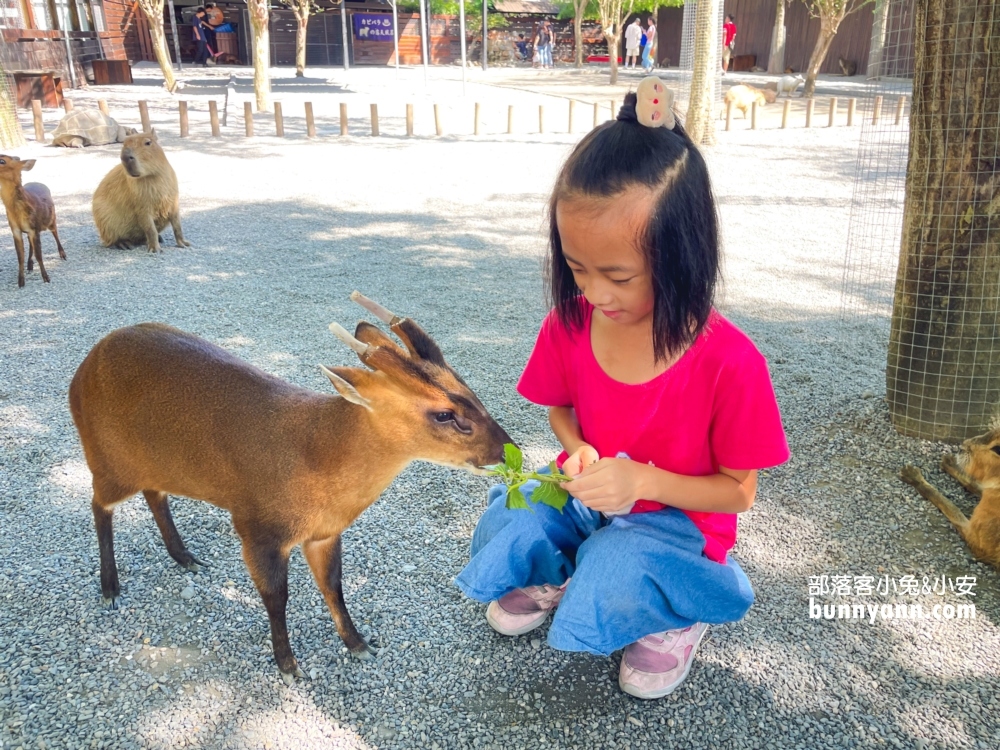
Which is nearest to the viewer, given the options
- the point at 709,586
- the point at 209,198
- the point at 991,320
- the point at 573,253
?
the point at 573,253

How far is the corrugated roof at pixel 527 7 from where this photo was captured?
37188 millimetres

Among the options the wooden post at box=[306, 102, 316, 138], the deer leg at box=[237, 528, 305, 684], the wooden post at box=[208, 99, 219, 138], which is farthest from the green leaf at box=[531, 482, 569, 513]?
the wooden post at box=[208, 99, 219, 138]

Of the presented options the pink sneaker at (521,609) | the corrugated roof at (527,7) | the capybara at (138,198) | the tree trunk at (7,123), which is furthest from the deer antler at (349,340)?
the corrugated roof at (527,7)

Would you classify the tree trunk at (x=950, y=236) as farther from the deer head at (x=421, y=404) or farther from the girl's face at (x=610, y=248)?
the deer head at (x=421, y=404)

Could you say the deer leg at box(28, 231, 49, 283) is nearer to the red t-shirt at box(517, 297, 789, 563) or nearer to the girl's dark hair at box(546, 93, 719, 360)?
the red t-shirt at box(517, 297, 789, 563)

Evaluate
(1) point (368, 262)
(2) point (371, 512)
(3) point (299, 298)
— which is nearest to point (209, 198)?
(1) point (368, 262)

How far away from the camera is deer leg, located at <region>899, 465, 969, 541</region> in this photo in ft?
9.39

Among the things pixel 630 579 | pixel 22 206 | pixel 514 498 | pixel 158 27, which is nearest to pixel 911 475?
pixel 630 579

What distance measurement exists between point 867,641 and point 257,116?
1581cm

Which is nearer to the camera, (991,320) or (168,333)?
(168,333)

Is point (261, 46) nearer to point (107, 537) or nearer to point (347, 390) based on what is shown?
point (107, 537)

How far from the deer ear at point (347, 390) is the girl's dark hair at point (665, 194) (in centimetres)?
62

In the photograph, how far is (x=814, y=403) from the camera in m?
3.91

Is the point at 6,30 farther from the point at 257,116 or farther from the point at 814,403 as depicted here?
the point at 814,403
